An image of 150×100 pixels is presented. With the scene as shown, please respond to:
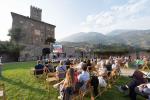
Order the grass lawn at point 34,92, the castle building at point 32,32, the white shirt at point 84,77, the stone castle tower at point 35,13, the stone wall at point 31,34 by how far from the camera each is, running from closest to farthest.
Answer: the white shirt at point 84,77
the grass lawn at point 34,92
the stone wall at point 31,34
the castle building at point 32,32
the stone castle tower at point 35,13

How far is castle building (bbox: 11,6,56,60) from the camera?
63.1 metres

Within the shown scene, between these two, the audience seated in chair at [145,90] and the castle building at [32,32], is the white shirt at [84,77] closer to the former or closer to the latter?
the audience seated in chair at [145,90]

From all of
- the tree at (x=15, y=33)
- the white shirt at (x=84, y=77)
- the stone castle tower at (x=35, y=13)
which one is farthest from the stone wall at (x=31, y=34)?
the white shirt at (x=84, y=77)

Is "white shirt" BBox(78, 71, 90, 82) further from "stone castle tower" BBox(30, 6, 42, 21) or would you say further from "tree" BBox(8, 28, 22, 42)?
"stone castle tower" BBox(30, 6, 42, 21)

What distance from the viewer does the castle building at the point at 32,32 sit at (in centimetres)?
6312

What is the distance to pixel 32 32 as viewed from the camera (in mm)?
73562

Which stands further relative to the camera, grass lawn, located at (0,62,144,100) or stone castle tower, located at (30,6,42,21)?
stone castle tower, located at (30,6,42,21)

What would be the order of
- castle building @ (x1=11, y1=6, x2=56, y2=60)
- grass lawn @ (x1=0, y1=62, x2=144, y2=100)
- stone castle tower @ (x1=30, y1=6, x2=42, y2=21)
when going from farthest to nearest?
stone castle tower @ (x1=30, y1=6, x2=42, y2=21) < castle building @ (x1=11, y1=6, x2=56, y2=60) < grass lawn @ (x1=0, y1=62, x2=144, y2=100)

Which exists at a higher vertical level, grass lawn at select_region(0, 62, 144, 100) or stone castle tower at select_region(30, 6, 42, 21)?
stone castle tower at select_region(30, 6, 42, 21)

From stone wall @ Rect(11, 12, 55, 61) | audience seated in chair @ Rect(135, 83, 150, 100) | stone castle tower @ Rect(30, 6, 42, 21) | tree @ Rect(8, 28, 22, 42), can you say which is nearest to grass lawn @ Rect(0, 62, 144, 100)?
audience seated in chair @ Rect(135, 83, 150, 100)

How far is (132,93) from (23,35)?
58976 millimetres

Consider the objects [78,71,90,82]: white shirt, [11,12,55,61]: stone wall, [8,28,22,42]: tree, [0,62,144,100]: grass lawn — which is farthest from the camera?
[8,28,22,42]: tree

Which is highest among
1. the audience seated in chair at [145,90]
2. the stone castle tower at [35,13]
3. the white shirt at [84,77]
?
the stone castle tower at [35,13]

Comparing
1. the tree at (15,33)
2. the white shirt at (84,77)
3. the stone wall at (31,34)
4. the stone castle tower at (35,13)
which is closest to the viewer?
the white shirt at (84,77)
